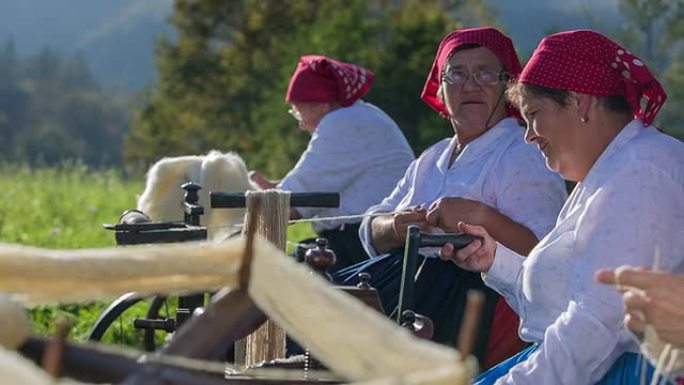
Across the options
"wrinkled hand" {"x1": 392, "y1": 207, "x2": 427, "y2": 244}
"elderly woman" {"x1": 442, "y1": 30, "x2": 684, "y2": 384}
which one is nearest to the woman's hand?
"wrinkled hand" {"x1": 392, "y1": 207, "x2": 427, "y2": 244}

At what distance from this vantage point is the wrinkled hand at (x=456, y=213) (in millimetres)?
4242

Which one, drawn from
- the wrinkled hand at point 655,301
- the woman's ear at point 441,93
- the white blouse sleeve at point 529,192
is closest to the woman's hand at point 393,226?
the white blouse sleeve at point 529,192

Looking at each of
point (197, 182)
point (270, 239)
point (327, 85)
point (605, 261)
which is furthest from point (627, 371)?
point (327, 85)

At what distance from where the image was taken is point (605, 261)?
3.09m

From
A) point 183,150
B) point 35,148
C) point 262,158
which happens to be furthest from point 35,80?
point 262,158

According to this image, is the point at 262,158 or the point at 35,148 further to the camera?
the point at 35,148

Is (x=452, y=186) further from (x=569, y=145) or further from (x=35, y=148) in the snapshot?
(x=35, y=148)

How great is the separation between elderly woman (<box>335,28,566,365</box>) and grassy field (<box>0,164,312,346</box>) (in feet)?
10.1

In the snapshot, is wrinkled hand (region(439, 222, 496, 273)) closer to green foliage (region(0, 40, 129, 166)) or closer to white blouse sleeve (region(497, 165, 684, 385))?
white blouse sleeve (region(497, 165, 684, 385))

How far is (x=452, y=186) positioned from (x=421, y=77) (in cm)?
1183

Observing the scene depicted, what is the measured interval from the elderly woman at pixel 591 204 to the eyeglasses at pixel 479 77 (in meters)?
1.00

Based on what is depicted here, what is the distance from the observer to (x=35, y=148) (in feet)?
188

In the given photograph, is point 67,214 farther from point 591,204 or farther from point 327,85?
point 591,204

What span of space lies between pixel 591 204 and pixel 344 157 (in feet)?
9.06
